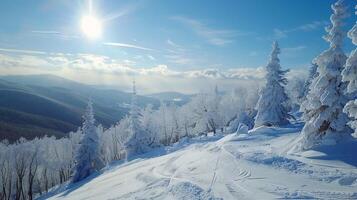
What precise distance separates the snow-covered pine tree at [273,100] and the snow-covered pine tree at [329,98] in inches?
750

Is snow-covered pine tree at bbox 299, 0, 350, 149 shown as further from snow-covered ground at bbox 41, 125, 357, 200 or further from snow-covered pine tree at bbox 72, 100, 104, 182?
snow-covered pine tree at bbox 72, 100, 104, 182

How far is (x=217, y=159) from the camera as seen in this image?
27.9 metres

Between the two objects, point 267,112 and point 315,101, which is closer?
point 315,101

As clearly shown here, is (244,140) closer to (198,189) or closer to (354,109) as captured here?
(198,189)

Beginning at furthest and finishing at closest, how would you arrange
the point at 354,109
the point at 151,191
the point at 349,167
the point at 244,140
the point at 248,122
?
the point at 248,122 < the point at 244,140 < the point at 151,191 < the point at 349,167 < the point at 354,109

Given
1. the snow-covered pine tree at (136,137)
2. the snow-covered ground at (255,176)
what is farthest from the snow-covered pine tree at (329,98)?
the snow-covered pine tree at (136,137)

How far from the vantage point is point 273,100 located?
44562 mm

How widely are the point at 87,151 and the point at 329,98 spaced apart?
39.4m

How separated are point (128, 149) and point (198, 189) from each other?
125 ft

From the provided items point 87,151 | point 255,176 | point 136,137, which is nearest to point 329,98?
point 255,176

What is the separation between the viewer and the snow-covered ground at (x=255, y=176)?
17469mm

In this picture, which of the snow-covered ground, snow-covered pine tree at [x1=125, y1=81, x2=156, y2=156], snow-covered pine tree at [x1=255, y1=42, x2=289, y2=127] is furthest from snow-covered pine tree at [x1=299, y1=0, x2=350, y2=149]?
snow-covered pine tree at [x1=125, y1=81, x2=156, y2=156]

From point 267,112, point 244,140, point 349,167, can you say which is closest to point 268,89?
point 267,112

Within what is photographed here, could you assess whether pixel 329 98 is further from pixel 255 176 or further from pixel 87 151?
pixel 87 151
